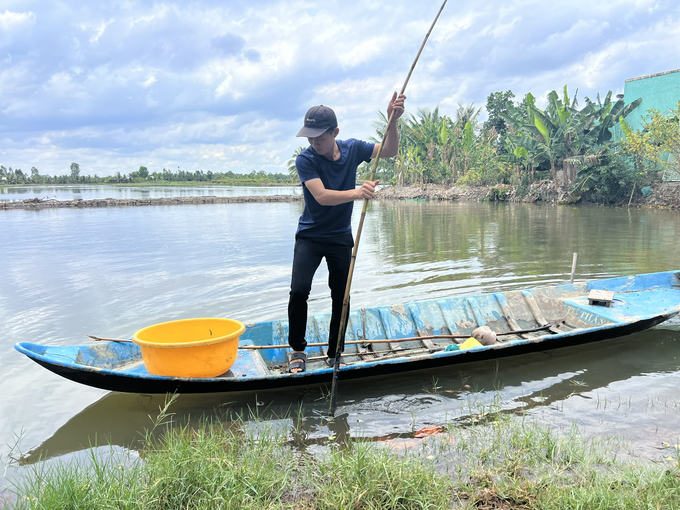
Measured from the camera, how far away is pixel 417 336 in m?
4.48

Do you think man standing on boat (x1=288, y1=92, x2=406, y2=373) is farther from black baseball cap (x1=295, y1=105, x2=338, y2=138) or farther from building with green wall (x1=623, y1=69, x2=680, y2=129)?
building with green wall (x1=623, y1=69, x2=680, y2=129)

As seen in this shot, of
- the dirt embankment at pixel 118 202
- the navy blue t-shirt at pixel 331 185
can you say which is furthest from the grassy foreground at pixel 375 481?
the dirt embankment at pixel 118 202

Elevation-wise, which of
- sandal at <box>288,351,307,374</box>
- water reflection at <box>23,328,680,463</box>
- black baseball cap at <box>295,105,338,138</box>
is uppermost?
black baseball cap at <box>295,105,338,138</box>

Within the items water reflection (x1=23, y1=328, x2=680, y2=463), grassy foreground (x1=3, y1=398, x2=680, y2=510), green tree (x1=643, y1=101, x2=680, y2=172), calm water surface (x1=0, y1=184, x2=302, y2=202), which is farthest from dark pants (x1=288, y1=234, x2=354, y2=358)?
calm water surface (x1=0, y1=184, x2=302, y2=202)

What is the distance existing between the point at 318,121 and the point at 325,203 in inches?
21.7

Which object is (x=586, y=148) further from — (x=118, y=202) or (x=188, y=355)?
(x=118, y=202)

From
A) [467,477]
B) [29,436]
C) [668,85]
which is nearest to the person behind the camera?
[467,477]

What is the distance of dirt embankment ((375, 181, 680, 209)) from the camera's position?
18.8 metres

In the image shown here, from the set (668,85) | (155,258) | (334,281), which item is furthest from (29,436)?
(668,85)

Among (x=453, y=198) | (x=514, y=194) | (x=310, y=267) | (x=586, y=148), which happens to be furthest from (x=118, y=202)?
(x=310, y=267)

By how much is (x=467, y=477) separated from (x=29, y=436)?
295cm

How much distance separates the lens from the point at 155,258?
1050 centimetres

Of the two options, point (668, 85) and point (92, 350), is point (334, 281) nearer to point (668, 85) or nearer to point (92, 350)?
point (92, 350)

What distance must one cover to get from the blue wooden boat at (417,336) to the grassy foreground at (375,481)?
72cm
